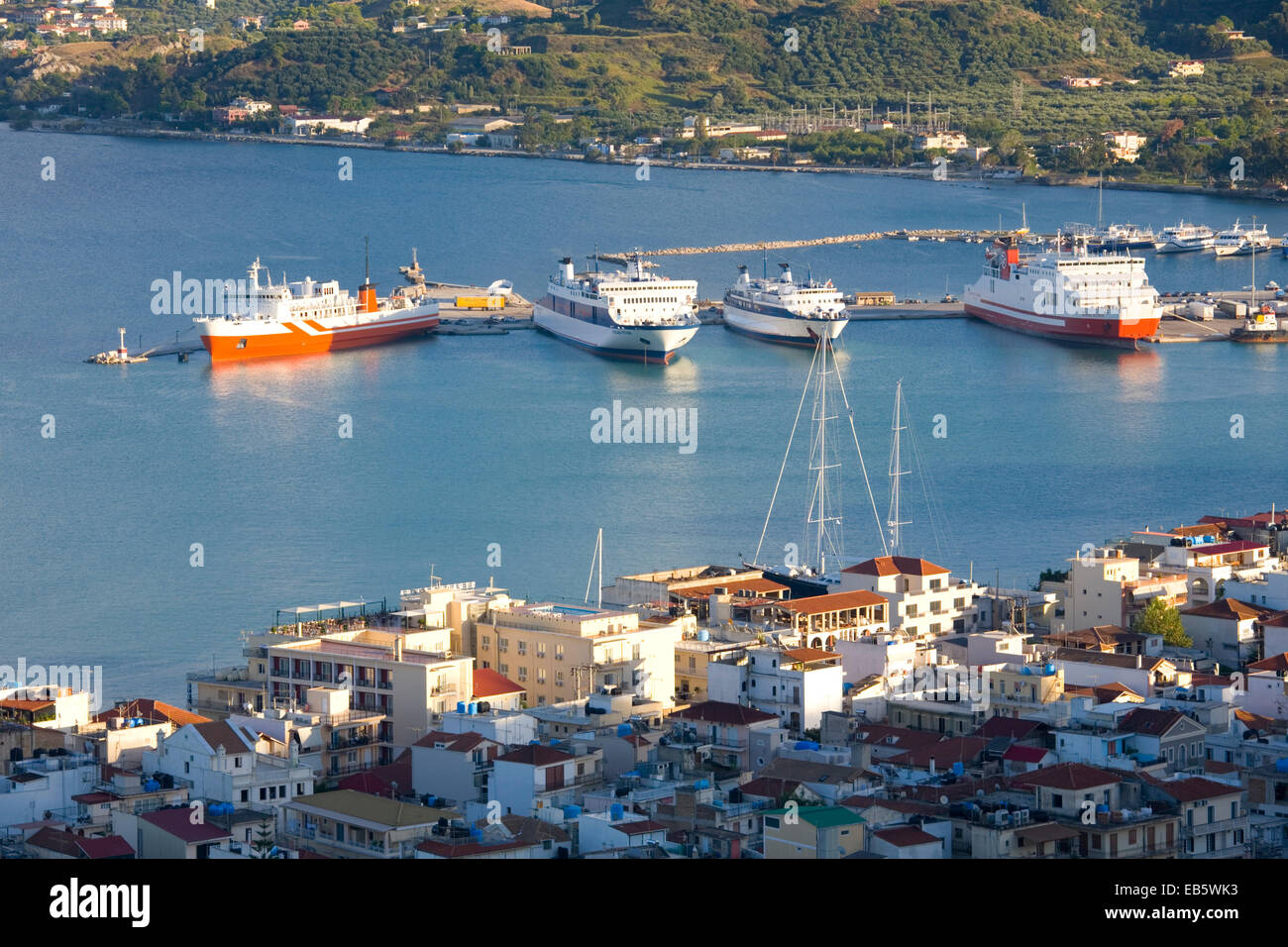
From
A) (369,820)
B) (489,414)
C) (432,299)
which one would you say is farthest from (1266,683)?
(432,299)

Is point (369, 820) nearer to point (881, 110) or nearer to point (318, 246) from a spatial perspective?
point (318, 246)

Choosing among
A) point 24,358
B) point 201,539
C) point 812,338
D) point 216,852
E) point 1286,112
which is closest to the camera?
point 216,852

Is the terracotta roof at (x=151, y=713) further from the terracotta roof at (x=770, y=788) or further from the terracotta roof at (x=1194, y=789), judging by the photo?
the terracotta roof at (x=1194, y=789)

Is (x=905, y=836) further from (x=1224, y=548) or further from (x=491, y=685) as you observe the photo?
(x=1224, y=548)

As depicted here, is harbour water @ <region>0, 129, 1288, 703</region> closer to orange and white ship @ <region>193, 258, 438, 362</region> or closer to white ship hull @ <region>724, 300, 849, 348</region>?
white ship hull @ <region>724, 300, 849, 348</region>

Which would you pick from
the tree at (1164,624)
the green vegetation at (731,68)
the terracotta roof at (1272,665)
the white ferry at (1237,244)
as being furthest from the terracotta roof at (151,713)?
the green vegetation at (731,68)

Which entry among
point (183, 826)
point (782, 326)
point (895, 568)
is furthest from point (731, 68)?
point (183, 826)
